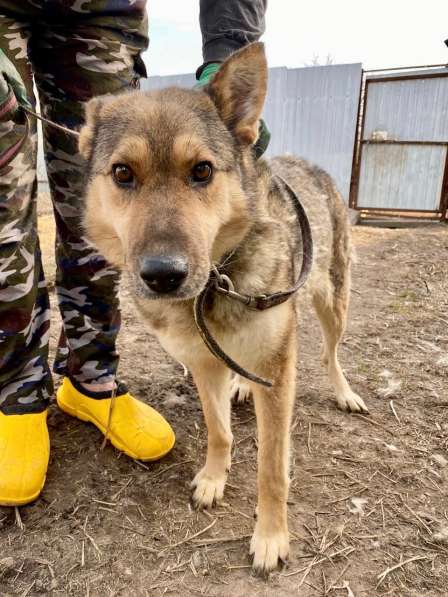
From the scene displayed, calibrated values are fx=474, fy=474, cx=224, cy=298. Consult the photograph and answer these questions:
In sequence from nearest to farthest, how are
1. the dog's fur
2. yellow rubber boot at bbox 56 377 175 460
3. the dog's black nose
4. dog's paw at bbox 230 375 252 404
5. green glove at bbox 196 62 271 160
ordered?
1. the dog's black nose
2. the dog's fur
3. green glove at bbox 196 62 271 160
4. yellow rubber boot at bbox 56 377 175 460
5. dog's paw at bbox 230 375 252 404

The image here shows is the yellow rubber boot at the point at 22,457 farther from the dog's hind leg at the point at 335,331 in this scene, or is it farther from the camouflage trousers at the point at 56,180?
the dog's hind leg at the point at 335,331

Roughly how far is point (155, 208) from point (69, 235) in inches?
36.2

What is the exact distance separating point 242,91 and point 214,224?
0.61m

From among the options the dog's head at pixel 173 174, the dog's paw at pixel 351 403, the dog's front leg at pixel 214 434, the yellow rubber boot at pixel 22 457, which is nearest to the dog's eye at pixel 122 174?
the dog's head at pixel 173 174

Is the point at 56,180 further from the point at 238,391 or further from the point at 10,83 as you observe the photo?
the point at 238,391

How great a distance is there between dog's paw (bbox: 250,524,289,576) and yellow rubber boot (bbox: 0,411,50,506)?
99 cm

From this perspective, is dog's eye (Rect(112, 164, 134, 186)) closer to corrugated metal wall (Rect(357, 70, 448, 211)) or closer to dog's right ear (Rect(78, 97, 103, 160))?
dog's right ear (Rect(78, 97, 103, 160))

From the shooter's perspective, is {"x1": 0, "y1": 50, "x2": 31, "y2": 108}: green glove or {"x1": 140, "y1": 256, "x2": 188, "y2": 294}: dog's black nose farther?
{"x1": 0, "y1": 50, "x2": 31, "y2": 108}: green glove

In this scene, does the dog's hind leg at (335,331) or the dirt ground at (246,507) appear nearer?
the dirt ground at (246,507)

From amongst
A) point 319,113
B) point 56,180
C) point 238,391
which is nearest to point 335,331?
point 238,391

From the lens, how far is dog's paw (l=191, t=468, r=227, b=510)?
84.7 inches

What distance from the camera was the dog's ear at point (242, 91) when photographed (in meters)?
1.82

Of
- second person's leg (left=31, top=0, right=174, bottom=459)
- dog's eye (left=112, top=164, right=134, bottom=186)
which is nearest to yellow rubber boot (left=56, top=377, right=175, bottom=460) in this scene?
second person's leg (left=31, top=0, right=174, bottom=459)

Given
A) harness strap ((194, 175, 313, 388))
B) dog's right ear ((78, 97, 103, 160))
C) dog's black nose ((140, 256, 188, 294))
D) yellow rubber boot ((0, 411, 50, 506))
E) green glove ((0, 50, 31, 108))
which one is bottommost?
yellow rubber boot ((0, 411, 50, 506))
